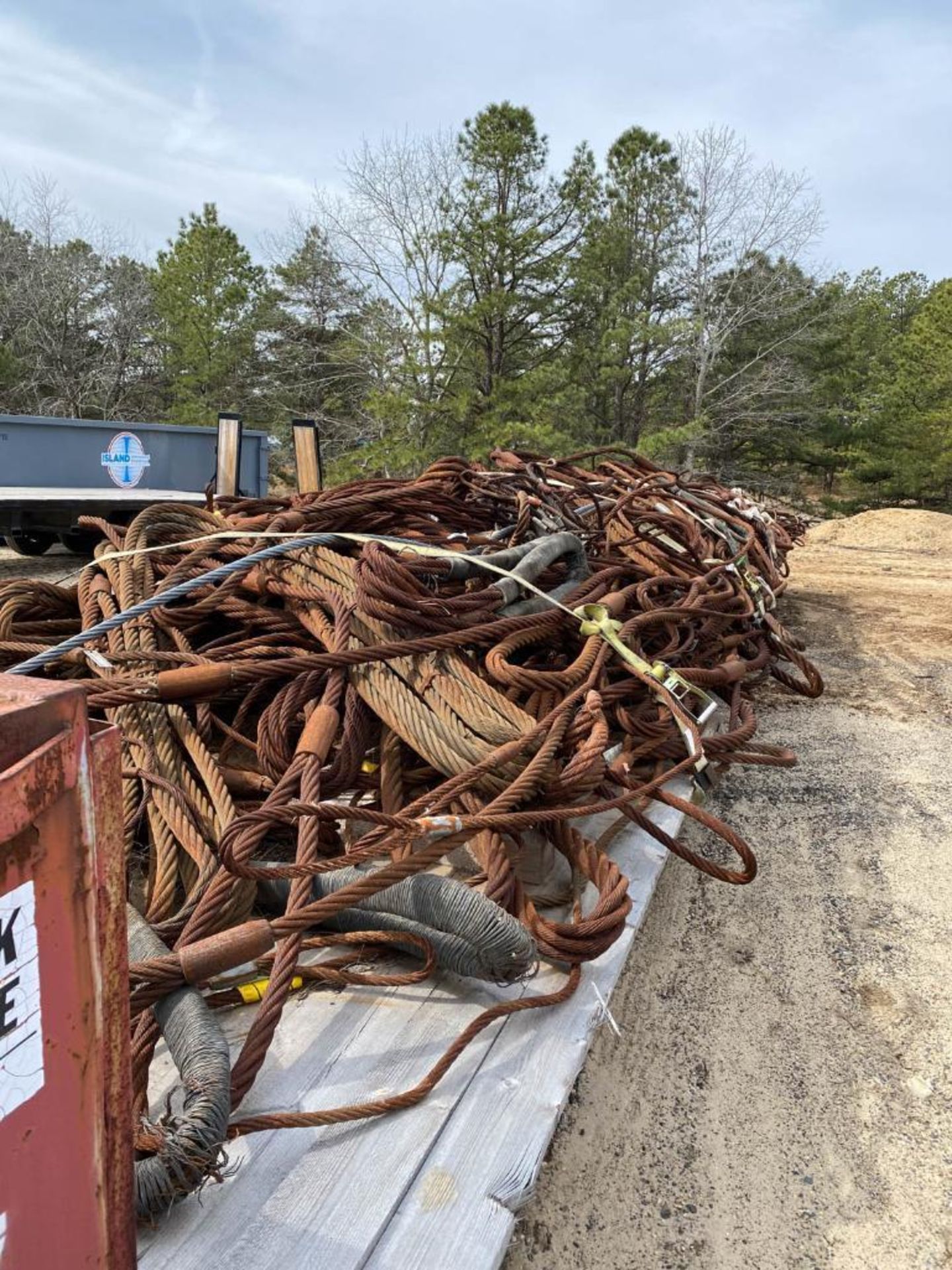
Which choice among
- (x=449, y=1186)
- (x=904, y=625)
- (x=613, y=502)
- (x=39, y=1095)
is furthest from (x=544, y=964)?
(x=904, y=625)

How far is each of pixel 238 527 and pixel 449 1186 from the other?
222cm

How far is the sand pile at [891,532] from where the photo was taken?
11.5m

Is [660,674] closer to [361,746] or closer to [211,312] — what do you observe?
[361,746]

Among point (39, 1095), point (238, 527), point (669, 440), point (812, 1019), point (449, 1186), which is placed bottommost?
point (812, 1019)

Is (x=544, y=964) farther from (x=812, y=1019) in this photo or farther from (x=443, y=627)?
(x=443, y=627)

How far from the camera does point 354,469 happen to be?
56.2 feet

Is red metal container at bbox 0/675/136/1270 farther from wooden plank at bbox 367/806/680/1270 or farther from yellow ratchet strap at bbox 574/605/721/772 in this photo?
yellow ratchet strap at bbox 574/605/721/772

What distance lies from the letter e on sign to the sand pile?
1239 cm

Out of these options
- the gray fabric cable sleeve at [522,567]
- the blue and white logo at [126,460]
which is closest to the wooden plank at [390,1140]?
the gray fabric cable sleeve at [522,567]

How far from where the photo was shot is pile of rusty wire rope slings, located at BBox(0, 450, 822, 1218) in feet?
4.02

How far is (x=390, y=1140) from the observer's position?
107 cm

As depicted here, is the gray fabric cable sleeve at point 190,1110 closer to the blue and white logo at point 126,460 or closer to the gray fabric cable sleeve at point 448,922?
the gray fabric cable sleeve at point 448,922

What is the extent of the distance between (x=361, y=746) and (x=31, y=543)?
29.9 feet

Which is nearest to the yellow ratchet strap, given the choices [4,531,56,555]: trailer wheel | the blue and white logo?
the blue and white logo
